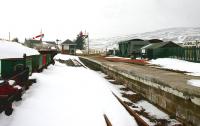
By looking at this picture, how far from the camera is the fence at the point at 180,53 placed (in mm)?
26730

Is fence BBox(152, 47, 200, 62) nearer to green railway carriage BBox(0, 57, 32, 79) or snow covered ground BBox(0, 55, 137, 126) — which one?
snow covered ground BBox(0, 55, 137, 126)

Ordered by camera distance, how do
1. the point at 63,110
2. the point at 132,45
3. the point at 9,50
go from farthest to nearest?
the point at 132,45
the point at 9,50
the point at 63,110

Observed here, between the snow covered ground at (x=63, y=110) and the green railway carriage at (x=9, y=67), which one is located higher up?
the green railway carriage at (x=9, y=67)

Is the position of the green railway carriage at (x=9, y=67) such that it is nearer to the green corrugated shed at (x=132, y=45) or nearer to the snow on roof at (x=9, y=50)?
the snow on roof at (x=9, y=50)

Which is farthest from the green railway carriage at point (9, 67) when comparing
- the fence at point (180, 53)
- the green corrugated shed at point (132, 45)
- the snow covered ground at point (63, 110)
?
the green corrugated shed at point (132, 45)

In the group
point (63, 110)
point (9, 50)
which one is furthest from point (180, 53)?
point (63, 110)

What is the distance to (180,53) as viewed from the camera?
105 ft

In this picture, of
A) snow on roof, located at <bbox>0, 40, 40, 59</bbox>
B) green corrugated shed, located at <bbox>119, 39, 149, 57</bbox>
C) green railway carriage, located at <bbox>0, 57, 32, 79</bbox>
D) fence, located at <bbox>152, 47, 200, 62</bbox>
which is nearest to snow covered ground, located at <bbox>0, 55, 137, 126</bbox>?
green railway carriage, located at <bbox>0, 57, 32, 79</bbox>

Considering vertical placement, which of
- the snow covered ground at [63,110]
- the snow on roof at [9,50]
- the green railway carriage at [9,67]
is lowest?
the snow covered ground at [63,110]

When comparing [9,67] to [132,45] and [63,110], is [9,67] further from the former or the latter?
[132,45]

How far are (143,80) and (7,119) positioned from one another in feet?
23.4

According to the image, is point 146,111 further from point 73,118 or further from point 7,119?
point 7,119

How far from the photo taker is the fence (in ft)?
87.7

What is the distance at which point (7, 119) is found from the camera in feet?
23.8
